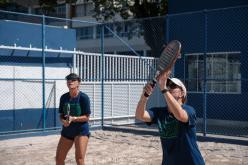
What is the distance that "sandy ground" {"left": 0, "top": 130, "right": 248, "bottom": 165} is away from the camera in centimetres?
942

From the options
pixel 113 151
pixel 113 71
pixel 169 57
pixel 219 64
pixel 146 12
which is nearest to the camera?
pixel 169 57

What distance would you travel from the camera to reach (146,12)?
2323cm

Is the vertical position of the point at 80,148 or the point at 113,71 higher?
the point at 113,71

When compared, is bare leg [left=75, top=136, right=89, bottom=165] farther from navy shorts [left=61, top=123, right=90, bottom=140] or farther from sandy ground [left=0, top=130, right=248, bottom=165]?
sandy ground [left=0, top=130, right=248, bottom=165]

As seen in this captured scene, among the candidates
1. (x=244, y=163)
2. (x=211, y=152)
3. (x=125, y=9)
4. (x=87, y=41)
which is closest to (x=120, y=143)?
(x=211, y=152)

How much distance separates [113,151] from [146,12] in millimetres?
13703

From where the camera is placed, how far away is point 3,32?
13.0 m

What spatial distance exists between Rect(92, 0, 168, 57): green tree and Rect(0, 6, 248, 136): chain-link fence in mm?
3924

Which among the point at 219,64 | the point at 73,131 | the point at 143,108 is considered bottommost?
the point at 73,131

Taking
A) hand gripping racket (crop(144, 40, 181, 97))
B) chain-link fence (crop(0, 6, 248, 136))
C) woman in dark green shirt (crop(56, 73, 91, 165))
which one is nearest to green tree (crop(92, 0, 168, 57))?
chain-link fence (crop(0, 6, 248, 136))

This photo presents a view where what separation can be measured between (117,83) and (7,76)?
14.5 feet

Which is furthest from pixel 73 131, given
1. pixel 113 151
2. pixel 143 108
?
pixel 113 151

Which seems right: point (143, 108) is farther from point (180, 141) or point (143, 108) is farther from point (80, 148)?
point (80, 148)

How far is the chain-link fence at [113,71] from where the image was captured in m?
12.9
